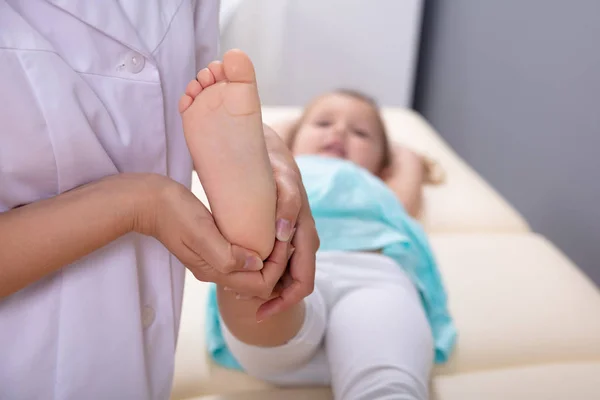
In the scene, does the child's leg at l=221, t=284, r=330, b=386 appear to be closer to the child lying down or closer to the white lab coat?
the child lying down

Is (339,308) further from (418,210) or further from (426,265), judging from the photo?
(418,210)

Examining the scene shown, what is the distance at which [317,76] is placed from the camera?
2.22 metres

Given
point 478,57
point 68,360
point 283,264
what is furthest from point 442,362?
point 478,57

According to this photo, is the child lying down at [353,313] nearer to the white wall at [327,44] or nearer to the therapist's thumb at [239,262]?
the therapist's thumb at [239,262]

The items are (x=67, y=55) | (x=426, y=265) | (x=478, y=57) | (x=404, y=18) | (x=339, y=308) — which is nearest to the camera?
(x=67, y=55)

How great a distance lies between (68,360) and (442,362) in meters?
0.54

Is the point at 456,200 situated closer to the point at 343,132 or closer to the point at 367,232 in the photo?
the point at 343,132

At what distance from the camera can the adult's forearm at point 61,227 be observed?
1.69 ft

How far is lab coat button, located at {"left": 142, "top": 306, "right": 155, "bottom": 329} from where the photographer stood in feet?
2.09

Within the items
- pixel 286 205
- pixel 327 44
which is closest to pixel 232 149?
pixel 286 205

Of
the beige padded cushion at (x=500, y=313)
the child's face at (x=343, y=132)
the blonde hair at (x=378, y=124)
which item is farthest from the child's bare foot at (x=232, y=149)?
the blonde hair at (x=378, y=124)

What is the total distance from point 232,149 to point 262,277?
0.13 meters

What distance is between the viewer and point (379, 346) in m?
0.74

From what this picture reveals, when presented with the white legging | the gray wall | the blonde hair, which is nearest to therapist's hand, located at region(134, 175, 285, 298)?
the white legging
